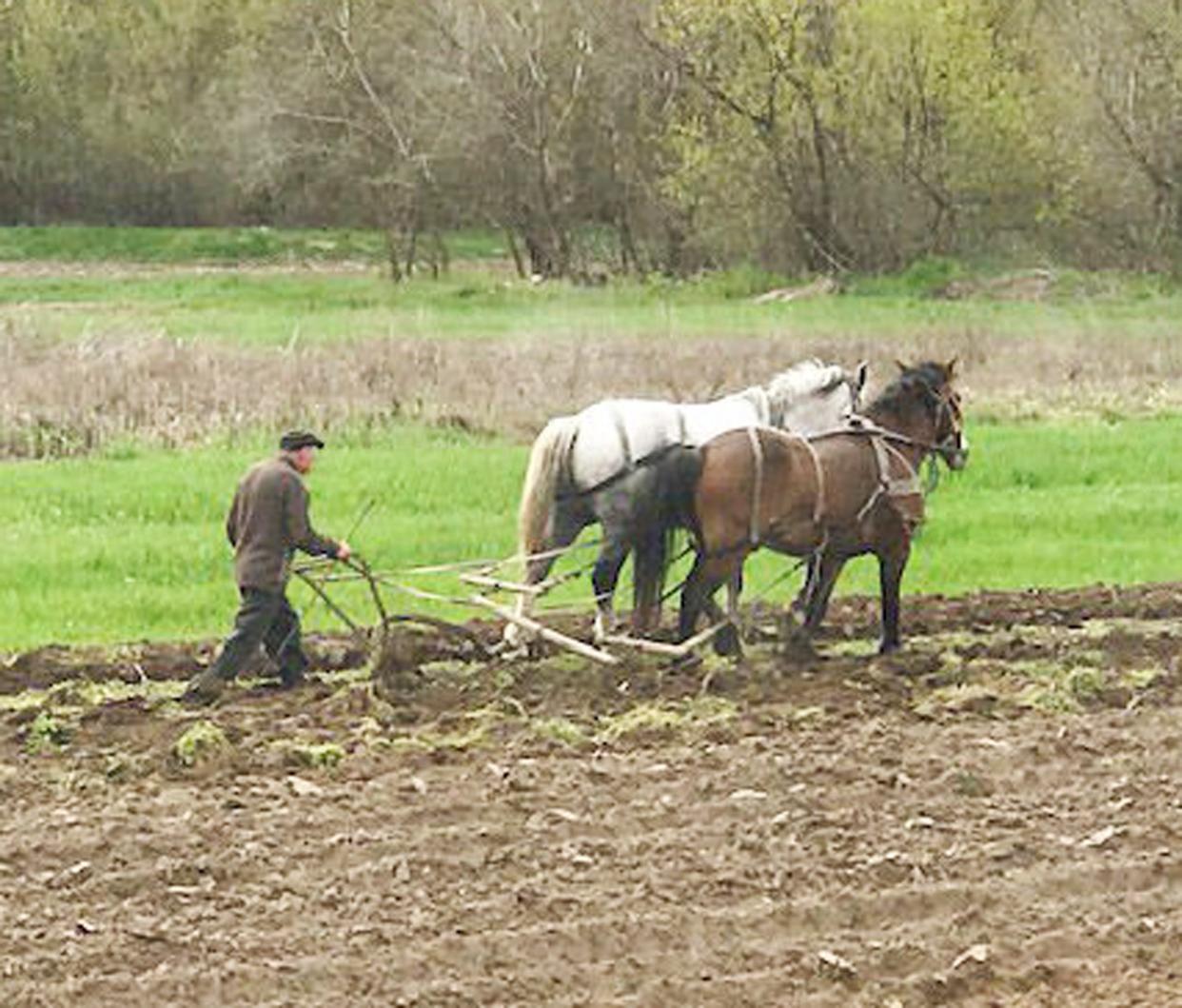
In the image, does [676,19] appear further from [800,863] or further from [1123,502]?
[800,863]

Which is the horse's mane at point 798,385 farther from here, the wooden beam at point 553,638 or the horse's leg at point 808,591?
the wooden beam at point 553,638

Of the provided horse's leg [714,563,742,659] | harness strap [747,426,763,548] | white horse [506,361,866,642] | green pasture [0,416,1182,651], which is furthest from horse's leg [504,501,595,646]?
green pasture [0,416,1182,651]

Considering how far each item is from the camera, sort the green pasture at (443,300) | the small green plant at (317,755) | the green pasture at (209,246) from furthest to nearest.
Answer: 1. the green pasture at (209,246)
2. the green pasture at (443,300)
3. the small green plant at (317,755)

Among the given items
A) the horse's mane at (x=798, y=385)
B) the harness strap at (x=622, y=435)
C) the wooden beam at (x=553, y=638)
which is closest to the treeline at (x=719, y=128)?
the horse's mane at (x=798, y=385)

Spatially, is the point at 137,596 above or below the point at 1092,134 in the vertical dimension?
below

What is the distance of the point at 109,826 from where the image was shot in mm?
9352

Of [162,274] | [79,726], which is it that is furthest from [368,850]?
[162,274]

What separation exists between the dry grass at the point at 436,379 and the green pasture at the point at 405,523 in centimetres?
89

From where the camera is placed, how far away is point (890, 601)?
13586 mm

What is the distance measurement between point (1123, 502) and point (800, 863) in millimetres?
11224

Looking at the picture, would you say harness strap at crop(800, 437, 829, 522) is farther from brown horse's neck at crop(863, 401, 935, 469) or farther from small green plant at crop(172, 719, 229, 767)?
small green plant at crop(172, 719, 229, 767)

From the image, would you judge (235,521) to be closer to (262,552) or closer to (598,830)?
(262,552)

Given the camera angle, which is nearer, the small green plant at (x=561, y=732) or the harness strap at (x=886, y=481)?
the small green plant at (x=561, y=732)

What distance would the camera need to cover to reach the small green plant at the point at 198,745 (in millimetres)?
10578
